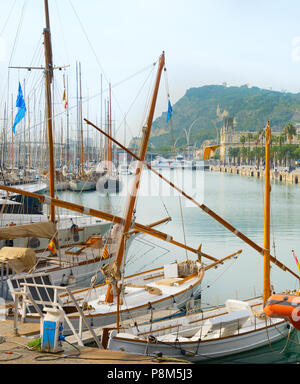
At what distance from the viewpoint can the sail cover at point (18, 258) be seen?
80.6ft

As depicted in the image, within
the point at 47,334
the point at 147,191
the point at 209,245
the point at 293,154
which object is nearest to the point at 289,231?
the point at 209,245

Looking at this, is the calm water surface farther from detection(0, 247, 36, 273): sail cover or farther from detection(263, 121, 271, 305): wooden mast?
detection(0, 247, 36, 273): sail cover

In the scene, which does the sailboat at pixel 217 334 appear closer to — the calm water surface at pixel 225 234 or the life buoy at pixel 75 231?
the calm water surface at pixel 225 234

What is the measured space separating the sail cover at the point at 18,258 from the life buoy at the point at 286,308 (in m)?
12.8

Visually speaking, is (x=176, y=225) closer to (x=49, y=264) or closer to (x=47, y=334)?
(x=49, y=264)

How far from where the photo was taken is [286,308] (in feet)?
56.9

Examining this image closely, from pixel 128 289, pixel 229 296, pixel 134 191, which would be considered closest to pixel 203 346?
pixel 128 289

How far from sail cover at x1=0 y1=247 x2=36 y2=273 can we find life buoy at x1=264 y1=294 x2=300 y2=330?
42.0 feet

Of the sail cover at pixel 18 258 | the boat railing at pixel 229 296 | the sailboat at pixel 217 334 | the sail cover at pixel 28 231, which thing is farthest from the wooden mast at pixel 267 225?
the sail cover at pixel 28 231

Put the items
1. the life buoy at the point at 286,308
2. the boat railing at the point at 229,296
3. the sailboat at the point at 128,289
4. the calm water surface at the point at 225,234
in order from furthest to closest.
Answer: the calm water surface at the point at 225,234, the boat railing at the point at 229,296, the sailboat at the point at 128,289, the life buoy at the point at 286,308

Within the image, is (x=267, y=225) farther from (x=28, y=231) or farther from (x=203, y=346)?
(x=28, y=231)

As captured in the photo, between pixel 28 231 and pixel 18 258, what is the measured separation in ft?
10.8

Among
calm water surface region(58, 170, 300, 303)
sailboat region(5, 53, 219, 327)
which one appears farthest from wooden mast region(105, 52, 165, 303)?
calm water surface region(58, 170, 300, 303)

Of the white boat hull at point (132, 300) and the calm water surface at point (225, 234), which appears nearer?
the white boat hull at point (132, 300)
